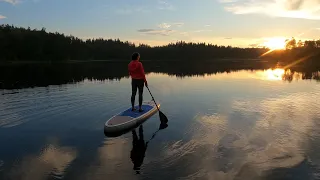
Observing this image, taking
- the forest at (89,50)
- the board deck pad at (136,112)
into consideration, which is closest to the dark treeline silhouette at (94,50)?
the forest at (89,50)

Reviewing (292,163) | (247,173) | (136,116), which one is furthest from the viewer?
(136,116)

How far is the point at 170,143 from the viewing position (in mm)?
9695

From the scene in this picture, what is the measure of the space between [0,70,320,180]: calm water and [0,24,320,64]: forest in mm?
81834

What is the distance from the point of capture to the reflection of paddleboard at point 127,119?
10727mm

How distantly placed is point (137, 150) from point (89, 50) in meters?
128

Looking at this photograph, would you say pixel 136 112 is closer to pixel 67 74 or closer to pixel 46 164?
pixel 46 164

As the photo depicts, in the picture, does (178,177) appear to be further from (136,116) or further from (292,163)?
(136,116)

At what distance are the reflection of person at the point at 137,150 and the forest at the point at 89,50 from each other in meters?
86.0

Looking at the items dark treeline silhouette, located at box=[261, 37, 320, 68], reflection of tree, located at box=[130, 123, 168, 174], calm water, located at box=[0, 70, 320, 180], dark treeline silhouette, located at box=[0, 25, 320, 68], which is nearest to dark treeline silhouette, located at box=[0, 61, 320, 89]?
calm water, located at box=[0, 70, 320, 180]

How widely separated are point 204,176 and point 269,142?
3.80 meters

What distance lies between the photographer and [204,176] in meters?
7.18

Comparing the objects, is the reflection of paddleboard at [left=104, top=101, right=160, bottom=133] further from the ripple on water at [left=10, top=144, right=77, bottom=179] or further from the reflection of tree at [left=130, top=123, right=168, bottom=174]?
the ripple on water at [left=10, top=144, right=77, bottom=179]

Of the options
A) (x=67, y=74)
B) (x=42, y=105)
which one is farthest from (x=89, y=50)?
(x=42, y=105)

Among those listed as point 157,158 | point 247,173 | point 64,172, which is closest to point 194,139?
point 157,158
